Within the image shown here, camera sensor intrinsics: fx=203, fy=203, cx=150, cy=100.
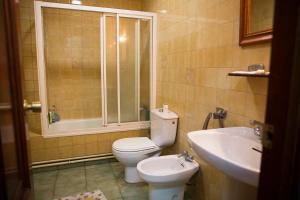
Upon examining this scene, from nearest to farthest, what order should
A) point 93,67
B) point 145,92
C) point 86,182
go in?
1. point 86,182
2. point 145,92
3. point 93,67

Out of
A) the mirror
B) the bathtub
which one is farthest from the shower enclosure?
the mirror

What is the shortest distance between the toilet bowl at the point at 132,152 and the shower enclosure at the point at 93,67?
48 cm

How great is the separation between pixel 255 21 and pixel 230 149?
0.79 meters

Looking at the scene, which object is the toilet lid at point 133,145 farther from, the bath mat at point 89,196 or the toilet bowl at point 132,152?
the bath mat at point 89,196

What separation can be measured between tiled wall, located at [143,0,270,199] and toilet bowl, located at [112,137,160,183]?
12.3 inches

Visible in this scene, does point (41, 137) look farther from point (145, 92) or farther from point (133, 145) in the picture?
point (145, 92)

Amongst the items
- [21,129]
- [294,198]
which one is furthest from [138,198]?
[294,198]

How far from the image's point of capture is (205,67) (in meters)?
1.69

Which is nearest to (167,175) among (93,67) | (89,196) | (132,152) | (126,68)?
(132,152)

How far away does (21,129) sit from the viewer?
72 cm

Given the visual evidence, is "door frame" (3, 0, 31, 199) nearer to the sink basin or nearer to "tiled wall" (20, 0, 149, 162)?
the sink basin

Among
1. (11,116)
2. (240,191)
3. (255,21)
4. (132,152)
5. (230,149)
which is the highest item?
(255,21)

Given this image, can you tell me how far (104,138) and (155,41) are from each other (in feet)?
4.65

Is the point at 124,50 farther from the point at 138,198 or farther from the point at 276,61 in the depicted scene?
the point at 276,61
